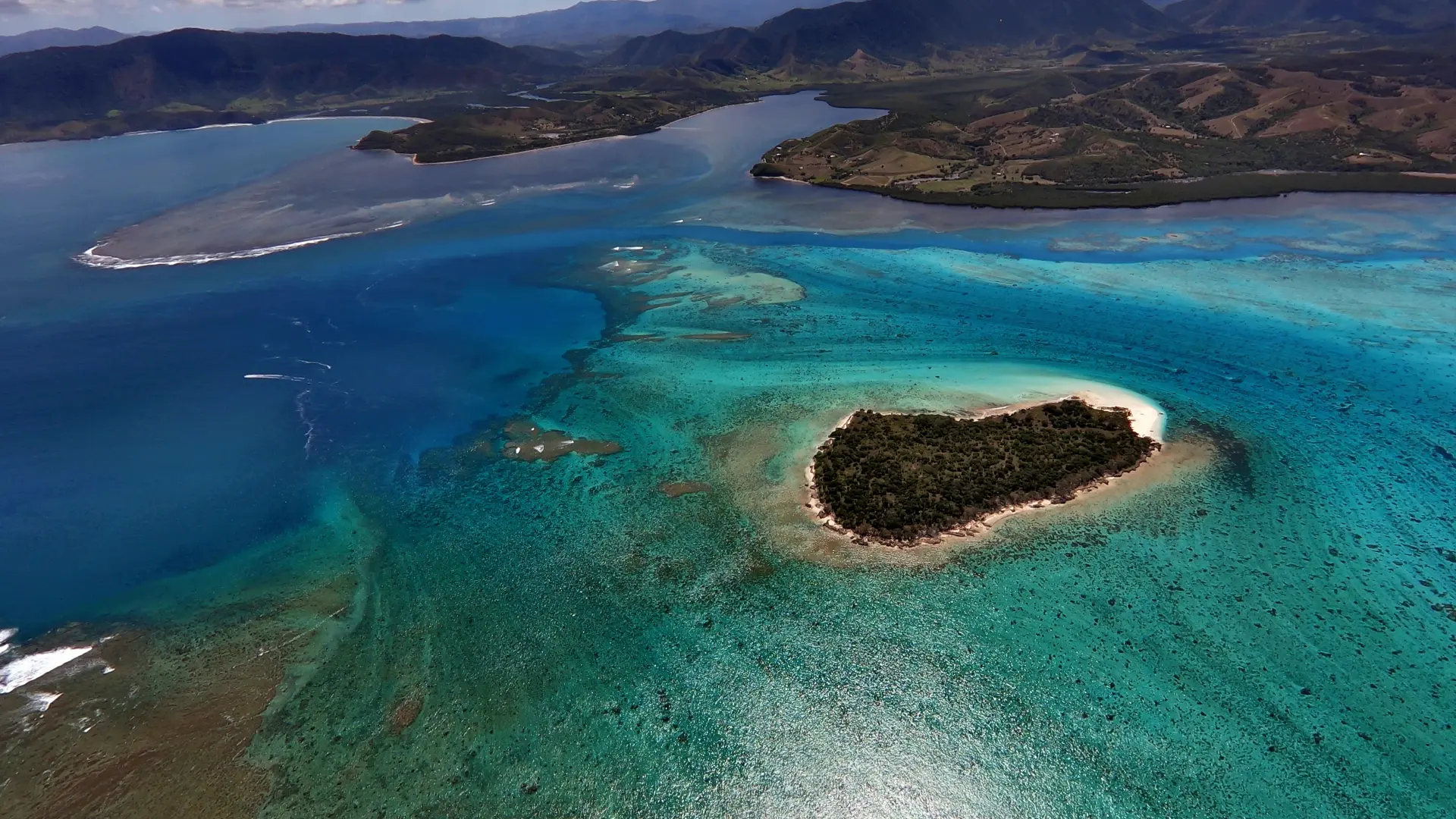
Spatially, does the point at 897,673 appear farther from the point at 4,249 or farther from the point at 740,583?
the point at 4,249

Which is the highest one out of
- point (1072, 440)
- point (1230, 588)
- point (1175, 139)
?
point (1175, 139)

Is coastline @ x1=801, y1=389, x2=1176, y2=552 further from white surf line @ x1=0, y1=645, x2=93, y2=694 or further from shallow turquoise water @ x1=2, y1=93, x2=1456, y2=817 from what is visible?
white surf line @ x1=0, y1=645, x2=93, y2=694

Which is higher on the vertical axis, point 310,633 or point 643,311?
point 643,311

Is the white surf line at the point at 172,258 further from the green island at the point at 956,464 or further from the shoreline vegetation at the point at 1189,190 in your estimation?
the shoreline vegetation at the point at 1189,190

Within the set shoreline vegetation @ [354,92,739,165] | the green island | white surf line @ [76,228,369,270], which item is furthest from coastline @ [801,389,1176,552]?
shoreline vegetation @ [354,92,739,165]

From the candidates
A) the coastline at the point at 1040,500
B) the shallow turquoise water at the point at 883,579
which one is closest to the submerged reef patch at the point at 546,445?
the shallow turquoise water at the point at 883,579

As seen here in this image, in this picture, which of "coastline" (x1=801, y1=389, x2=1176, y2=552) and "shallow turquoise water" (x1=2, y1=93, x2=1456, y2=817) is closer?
"shallow turquoise water" (x1=2, y1=93, x2=1456, y2=817)

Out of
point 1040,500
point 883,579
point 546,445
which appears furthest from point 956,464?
point 546,445

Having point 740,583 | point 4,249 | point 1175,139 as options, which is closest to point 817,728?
point 740,583
